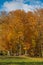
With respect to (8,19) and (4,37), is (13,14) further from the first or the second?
(4,37)

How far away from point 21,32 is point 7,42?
4283 millimetres

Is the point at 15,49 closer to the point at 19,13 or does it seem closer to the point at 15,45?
the point at 15,45

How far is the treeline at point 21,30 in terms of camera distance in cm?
5109

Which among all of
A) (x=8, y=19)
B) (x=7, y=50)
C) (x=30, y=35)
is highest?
(x=8, y=19)

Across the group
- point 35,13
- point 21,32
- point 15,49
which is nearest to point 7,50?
point 15,49

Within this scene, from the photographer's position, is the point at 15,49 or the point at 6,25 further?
the point at 15,49

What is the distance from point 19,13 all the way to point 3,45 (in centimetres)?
841

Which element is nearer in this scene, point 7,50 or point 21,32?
point 21,32

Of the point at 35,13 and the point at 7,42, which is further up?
the point at 35,13

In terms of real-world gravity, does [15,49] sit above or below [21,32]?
below

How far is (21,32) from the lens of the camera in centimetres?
5100

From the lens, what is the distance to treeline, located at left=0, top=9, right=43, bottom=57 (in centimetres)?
5109

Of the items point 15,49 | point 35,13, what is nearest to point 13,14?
point 35,13

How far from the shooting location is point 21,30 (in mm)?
51062
